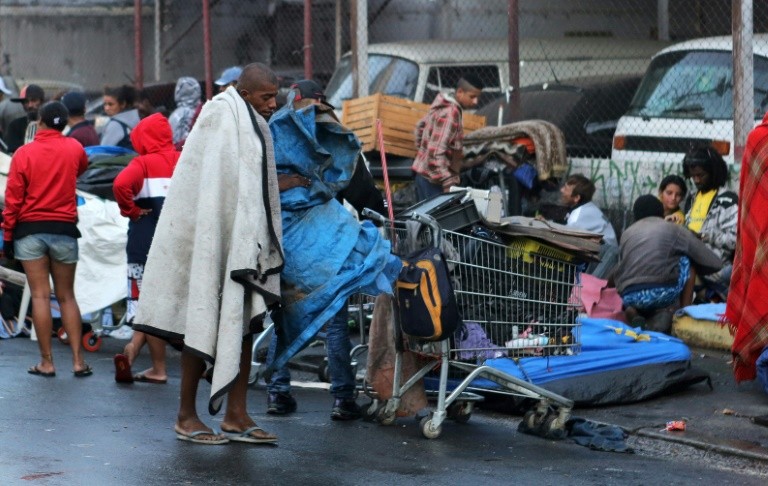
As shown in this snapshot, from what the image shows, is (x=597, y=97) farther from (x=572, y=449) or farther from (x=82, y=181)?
(x=572, y=449)

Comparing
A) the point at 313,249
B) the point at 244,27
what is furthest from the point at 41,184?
the point at 244,27

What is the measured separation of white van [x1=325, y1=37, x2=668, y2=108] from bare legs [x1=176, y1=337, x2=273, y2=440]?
7700 millimetres

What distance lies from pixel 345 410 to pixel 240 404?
0.94 m

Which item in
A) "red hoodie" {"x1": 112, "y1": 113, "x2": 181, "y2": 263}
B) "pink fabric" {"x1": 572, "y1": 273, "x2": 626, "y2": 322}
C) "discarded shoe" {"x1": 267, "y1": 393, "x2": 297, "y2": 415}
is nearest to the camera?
"discarded shoe" {"x1": 267, "y1": 393, "x2": 297, "y2": 415}

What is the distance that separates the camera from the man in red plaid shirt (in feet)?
36.0

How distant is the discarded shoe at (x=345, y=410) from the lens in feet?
24.2

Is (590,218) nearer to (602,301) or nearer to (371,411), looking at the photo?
(602,301)

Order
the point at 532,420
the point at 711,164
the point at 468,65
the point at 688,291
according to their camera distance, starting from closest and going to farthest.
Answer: the point at 532,420 < the point at 688,291 < the point at 711,164 < the point at 468,65

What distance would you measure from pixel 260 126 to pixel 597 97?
804cm

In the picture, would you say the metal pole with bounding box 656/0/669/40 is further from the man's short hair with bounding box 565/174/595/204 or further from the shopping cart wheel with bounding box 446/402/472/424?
the shopping cart wheel with bounding box 446/402/472/424

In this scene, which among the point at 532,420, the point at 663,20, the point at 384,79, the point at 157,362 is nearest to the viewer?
the point at 532,420

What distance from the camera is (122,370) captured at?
855 centimetres

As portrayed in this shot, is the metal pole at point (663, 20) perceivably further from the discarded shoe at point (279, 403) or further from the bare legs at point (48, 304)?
the discarded shoe at point (279, 403)

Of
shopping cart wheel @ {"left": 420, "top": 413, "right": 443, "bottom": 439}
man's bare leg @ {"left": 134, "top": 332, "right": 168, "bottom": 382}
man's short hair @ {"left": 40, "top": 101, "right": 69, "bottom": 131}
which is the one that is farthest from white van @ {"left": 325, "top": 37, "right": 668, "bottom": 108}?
shopping cart wheel @ {"left": 420, "top": 413, "right": 443, "bottom": 439}
